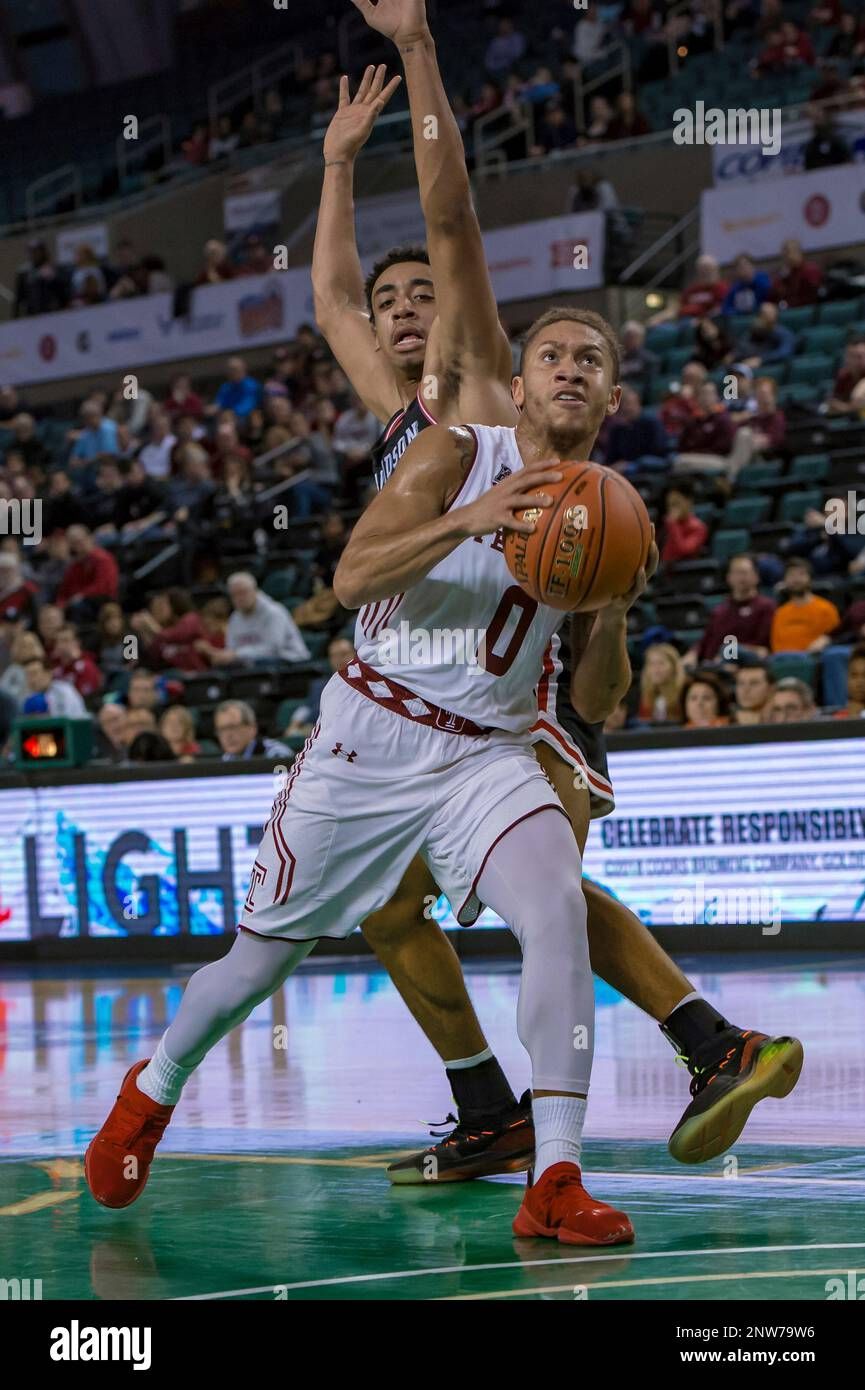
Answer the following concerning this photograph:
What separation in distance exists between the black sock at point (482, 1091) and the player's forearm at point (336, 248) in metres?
2.24

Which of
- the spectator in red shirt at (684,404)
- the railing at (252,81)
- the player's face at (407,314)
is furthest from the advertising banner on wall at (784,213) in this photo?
the player's face at (407,314)

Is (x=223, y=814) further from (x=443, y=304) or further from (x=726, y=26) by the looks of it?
(x=726, y=26)

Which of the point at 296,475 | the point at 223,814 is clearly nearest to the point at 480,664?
the point at 223,814

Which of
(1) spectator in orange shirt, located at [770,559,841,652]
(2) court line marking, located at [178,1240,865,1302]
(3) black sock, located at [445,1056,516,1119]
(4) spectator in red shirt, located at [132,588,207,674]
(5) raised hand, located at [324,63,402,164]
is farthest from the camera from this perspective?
(4) spectator in red shirt, located at [132,588,207,674]

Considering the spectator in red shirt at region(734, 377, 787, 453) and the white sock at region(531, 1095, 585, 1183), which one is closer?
the white sock at region(531, 1095, 585, 1183)

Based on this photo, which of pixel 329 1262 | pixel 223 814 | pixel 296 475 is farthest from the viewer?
pixel 296 475

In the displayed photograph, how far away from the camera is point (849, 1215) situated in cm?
464

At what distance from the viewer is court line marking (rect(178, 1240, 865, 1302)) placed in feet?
13.4

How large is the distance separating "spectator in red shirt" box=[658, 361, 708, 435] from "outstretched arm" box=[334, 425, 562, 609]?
11.9 m

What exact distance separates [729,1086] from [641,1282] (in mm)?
967

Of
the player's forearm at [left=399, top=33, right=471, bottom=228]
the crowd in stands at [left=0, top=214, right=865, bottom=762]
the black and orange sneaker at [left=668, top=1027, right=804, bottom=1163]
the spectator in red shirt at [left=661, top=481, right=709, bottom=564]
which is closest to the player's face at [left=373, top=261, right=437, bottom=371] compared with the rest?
the player's forearm at [left=399, top=33, right=471, bottom=228]

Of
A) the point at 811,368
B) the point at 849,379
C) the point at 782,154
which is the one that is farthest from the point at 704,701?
the point at 782,154

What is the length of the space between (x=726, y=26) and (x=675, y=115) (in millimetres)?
1384

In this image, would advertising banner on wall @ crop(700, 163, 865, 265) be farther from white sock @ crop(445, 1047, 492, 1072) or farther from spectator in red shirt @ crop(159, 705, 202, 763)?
white sock @ crop(445, 1047, 492, 1072)
